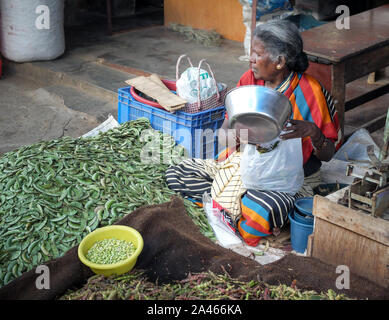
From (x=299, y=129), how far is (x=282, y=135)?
0.12 meters

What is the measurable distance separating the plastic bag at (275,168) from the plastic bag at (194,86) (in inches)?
39.1

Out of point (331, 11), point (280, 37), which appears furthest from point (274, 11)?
point (280, 37)

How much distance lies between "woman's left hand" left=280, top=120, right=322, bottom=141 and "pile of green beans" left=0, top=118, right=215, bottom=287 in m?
0.90

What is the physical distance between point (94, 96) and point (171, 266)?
11.8 ft

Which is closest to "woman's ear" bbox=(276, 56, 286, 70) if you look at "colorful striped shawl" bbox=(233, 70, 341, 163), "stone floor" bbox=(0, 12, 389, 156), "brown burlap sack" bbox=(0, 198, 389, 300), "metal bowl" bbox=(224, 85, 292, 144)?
"colorful striped shawl" bbox=(233, 70, 341, 163)

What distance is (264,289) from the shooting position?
2.45 metres

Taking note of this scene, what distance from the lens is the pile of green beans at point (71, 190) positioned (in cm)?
296

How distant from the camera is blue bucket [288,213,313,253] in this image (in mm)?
2955

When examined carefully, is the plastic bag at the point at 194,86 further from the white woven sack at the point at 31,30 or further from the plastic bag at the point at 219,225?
the white woven sack at the point at 31,30

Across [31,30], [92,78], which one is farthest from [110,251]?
[31,30]

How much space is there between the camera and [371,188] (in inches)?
102

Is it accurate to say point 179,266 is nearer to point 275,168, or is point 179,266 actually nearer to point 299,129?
A: point 275,168

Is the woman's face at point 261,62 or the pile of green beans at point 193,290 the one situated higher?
Answer: the woman's face at point 261,62

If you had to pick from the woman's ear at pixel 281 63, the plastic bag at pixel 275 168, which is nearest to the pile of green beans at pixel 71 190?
the plastic bag at pixel 275 168
